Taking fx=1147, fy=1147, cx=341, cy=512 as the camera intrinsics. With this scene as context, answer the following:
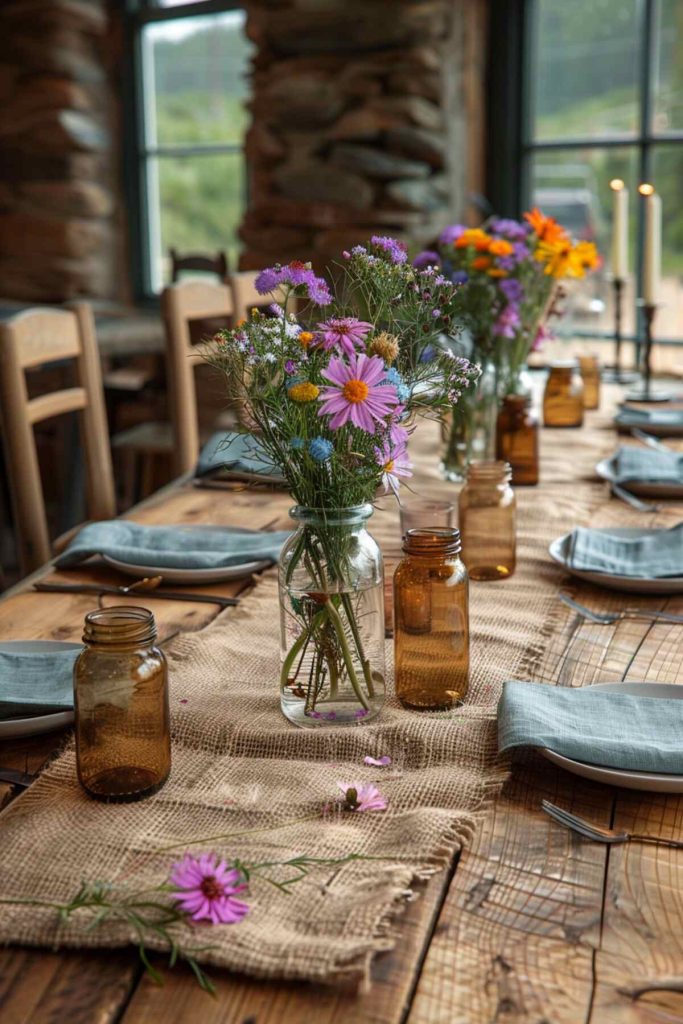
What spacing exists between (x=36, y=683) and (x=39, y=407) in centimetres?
103

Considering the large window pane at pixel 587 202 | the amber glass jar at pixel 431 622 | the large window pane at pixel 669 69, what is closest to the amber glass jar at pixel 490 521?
the amber glass jar at pixel 431 622

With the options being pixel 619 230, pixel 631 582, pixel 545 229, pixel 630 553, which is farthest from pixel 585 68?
pixel 631 582

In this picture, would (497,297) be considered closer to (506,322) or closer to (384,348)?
(506,322)

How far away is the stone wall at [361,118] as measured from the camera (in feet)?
11.6

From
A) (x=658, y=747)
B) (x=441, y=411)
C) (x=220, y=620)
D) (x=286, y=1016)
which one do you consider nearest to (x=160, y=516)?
(x=220, y=620)

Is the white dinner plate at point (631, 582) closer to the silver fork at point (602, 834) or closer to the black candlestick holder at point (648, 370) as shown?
the silver fork at point (602, 834)

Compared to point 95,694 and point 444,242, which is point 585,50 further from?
point 95,694

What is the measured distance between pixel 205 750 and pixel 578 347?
3169mm

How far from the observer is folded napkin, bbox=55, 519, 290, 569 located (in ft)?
4.73

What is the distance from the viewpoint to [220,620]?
51.1 inches

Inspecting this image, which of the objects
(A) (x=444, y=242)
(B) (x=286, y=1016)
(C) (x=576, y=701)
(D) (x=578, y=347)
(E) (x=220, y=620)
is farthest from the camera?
(D) (x=578, y=347)

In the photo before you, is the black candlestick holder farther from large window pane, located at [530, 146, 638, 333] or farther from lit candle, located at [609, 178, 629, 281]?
large window pane, located at [530, 146, 638, 333]

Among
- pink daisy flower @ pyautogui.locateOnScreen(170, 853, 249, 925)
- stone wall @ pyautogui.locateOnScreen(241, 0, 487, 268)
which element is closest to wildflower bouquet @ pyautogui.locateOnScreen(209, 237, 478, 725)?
pink daisy flower @ pyautogui.locateOnScreen(170, 853, 249, 925)

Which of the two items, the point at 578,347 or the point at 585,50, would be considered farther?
the point at 578,347
